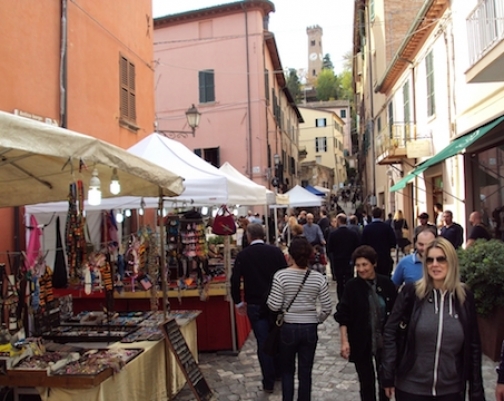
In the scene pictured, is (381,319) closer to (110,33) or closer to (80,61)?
(80,61)

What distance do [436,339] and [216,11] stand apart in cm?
2221

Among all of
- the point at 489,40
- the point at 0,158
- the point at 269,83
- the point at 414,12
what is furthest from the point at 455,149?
the point at 269,83

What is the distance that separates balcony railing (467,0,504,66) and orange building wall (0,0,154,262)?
22.7ft

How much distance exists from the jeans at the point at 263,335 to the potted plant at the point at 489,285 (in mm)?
2416

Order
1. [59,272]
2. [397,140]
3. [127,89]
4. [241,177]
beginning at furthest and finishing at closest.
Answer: [397,140] → [127,89] → [241,177] → [59,272]

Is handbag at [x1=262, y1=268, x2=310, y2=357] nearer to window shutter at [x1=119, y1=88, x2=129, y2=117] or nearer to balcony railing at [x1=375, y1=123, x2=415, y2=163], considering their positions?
window shutter at [x1=119, y1=88, x2=129, y2=117]

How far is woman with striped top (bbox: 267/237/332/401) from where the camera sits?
4609mm

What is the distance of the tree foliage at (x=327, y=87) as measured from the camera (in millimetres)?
83812

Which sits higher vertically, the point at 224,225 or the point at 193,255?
the point at 224,225

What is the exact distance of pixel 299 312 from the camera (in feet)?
15.1

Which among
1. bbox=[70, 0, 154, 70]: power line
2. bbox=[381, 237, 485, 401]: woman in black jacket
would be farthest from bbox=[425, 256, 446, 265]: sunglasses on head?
bbox=[70, 0, 154, 70]: power line

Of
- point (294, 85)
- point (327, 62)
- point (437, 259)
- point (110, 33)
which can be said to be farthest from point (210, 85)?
point (327, 62)

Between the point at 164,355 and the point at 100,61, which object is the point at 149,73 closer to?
the point at 100,61

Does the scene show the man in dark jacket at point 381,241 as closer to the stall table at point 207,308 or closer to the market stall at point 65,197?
the stall table at point 207,308
